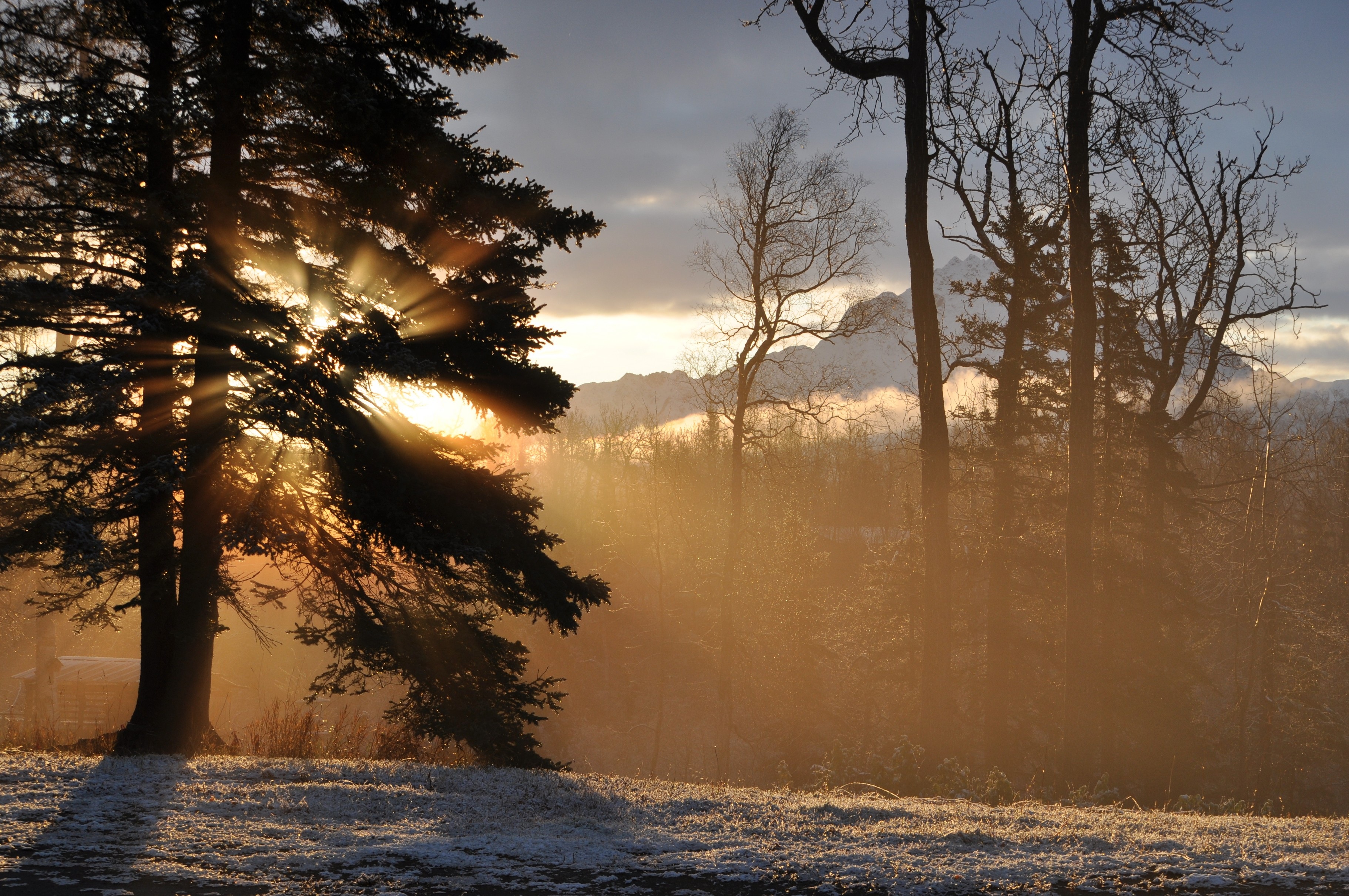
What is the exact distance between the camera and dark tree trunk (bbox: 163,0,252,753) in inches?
350

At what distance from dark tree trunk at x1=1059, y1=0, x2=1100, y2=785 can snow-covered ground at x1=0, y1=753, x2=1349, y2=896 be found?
5.81 meters

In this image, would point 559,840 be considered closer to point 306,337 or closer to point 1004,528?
point 306,337

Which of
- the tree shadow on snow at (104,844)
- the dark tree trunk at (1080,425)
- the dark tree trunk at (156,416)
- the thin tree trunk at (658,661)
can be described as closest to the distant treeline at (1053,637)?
the thin tree trunk at (658,661)

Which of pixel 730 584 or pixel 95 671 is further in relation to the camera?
pixel 95 671

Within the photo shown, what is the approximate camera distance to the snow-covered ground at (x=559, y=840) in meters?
3.62

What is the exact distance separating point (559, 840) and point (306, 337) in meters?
6.04

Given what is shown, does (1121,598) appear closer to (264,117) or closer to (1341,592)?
(1341,592)

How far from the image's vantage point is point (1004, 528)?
926 inches

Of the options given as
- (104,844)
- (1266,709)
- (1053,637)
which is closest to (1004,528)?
(1053,637)

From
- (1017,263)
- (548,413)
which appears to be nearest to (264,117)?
(548,413)

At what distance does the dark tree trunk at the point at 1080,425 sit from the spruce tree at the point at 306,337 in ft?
22.3

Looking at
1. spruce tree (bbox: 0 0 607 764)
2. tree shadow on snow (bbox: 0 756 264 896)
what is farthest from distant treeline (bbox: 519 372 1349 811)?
tree shadow on snow (bbox: 0 756 264 896)

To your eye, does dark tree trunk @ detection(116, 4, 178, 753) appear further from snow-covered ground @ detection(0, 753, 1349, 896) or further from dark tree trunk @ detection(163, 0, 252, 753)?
snow-covered ground @ detection(0, 753, 1349, 896)

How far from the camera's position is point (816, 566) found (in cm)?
3778
